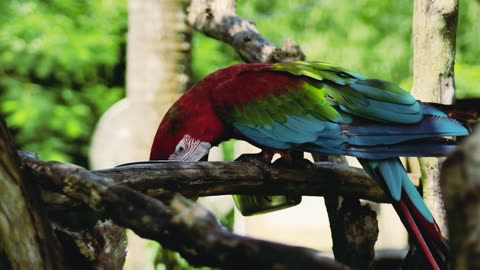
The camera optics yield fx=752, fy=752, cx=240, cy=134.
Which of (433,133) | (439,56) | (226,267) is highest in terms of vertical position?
(439,56)

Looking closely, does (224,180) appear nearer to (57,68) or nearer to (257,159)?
(257,159)

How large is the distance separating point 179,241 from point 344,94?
2.89 ft

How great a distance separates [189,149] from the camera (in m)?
1.73

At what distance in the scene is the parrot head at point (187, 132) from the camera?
5.59 feet

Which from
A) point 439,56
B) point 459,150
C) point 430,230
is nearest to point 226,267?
point 459,150

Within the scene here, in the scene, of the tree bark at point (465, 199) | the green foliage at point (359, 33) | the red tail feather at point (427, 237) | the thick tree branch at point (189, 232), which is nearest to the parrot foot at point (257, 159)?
the red tail feather at point (427, 237)

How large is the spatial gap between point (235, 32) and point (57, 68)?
8.49ft

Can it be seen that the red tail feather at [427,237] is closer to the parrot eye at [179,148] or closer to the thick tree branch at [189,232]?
the parrot eye at [179,148]

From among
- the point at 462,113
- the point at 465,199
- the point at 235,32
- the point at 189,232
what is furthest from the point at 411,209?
the point at 235,32

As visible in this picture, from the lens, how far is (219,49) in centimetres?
527

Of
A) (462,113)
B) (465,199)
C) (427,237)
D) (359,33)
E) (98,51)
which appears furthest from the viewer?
(359,33)

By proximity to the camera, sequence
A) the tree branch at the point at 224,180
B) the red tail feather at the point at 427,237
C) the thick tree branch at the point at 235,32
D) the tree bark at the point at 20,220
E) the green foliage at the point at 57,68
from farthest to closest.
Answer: the green foliage at the point at 57,68, the thick tree branch at the point at 235,32, the red tail feather at the point at 427,237, the tree branch at the point at 224,180, the tree bark at the point at 20,220

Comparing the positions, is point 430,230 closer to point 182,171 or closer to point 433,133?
point 433,133

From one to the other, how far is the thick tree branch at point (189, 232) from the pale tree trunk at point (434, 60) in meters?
1.13
